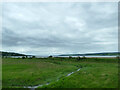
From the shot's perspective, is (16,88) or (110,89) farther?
(16,88)

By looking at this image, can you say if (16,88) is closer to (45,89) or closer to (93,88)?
(45,89)

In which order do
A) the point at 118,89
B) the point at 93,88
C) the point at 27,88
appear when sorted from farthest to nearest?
the point at 27,88
the point at 93,88
the point at 118,89

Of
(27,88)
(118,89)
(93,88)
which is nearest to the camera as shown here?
(118,89)

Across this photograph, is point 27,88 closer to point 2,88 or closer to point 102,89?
point 2,88

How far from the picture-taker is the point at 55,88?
1922 centimetres

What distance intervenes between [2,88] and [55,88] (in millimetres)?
11939

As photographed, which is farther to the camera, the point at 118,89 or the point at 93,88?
the point at 93,88

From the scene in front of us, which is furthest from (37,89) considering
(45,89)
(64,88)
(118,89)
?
(118,89)

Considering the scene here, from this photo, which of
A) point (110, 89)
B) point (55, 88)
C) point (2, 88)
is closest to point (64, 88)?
point (55, 88)

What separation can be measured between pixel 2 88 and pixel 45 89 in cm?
971

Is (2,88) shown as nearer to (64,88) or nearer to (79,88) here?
(64,88)

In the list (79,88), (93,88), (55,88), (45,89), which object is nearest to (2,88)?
(45,89)

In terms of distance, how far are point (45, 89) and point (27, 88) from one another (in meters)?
4.43

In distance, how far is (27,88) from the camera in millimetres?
20125
